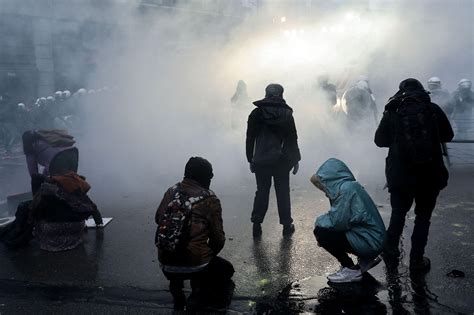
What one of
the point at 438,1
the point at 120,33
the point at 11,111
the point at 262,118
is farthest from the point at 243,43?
the point at 262,118

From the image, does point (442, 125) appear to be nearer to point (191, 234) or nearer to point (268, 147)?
point (268, 147)

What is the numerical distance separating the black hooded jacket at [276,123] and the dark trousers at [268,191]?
0.13m

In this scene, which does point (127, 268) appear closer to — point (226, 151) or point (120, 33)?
point (226, 151)

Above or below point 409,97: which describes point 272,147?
below

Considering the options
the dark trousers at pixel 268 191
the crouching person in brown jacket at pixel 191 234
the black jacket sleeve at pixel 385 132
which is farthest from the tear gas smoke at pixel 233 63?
the crouching person in brown jacket at pixel 191 234

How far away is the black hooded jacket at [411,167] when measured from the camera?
3.30 meters

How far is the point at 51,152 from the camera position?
445 centimetres

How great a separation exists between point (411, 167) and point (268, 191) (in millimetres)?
1455

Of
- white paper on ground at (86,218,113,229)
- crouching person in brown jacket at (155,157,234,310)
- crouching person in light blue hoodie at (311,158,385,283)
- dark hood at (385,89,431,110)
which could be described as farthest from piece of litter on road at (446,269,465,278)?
white paper on ground at (86,218,113,229)

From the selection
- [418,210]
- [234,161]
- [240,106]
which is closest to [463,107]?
[240,106]

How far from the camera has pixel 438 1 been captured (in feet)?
37.3

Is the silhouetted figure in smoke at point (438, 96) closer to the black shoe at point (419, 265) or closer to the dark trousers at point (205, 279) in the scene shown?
the black shoe at point (419, 265)

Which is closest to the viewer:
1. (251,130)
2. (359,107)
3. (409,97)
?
(409,97)

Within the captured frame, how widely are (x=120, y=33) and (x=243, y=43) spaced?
4002mm
